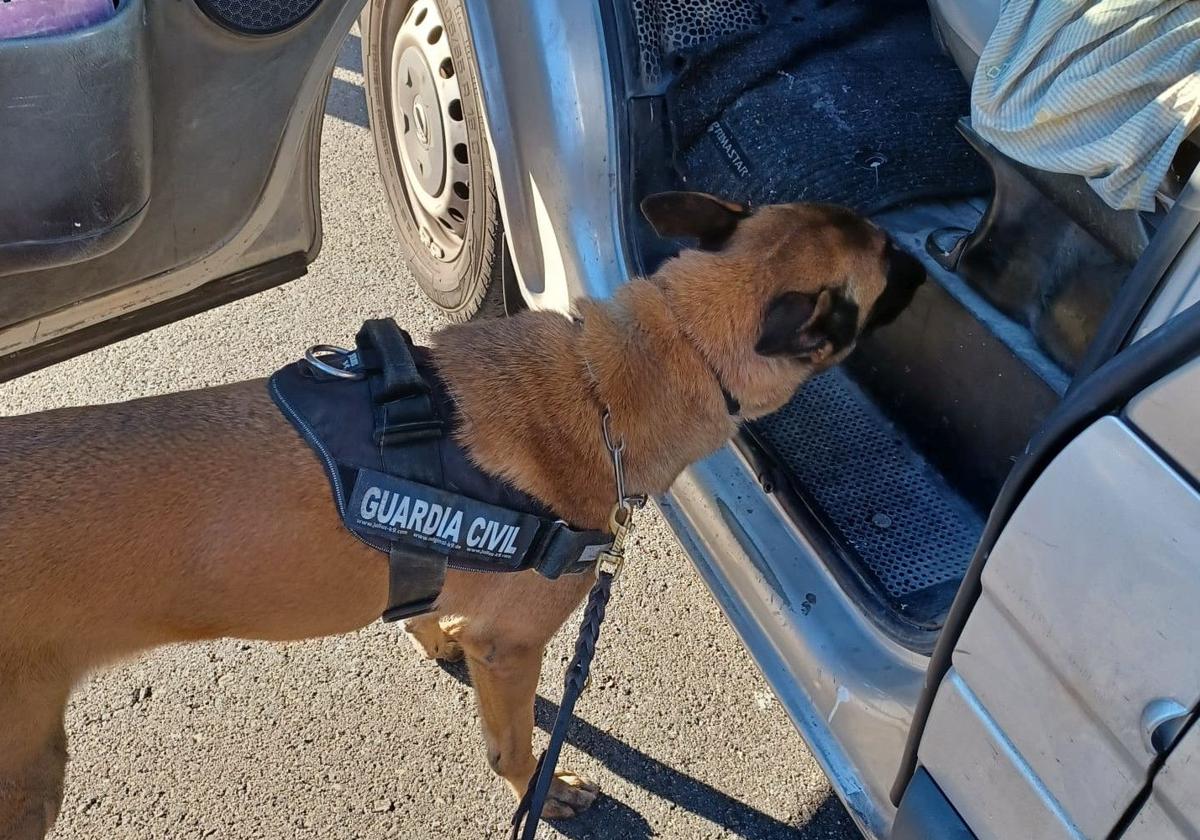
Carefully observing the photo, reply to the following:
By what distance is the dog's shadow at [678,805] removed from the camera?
101 inches

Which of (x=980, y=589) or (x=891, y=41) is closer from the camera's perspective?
(x=980, y=589)

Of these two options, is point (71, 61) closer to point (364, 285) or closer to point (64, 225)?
point (64, 225)

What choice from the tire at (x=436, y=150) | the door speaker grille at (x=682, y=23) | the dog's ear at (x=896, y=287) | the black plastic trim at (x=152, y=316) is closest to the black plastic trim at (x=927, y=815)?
the dog's ear at (x=896, y=287)

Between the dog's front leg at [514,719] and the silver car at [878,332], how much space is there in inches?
20.5

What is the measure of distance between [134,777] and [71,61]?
183cm

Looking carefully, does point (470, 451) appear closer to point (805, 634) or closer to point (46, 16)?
point (805, 634)

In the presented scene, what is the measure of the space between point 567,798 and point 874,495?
115cm

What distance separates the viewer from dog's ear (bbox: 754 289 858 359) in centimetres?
200

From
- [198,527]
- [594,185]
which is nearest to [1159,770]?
[198,527]

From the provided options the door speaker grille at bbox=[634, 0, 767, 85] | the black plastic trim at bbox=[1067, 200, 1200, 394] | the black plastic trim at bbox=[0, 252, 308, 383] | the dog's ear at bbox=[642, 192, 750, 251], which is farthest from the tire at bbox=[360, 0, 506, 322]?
the black plastic trim at bbox=[1067, 200, 1200, 394]

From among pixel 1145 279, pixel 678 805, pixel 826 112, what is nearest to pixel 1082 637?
pixel 1145 279

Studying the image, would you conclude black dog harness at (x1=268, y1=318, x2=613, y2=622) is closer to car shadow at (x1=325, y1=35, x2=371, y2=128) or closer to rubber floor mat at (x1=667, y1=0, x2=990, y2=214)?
rubber floor mat at (x1=667, y1=0, x2=990, y2=214)

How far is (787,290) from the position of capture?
2094mm

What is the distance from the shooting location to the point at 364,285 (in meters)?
4.05
